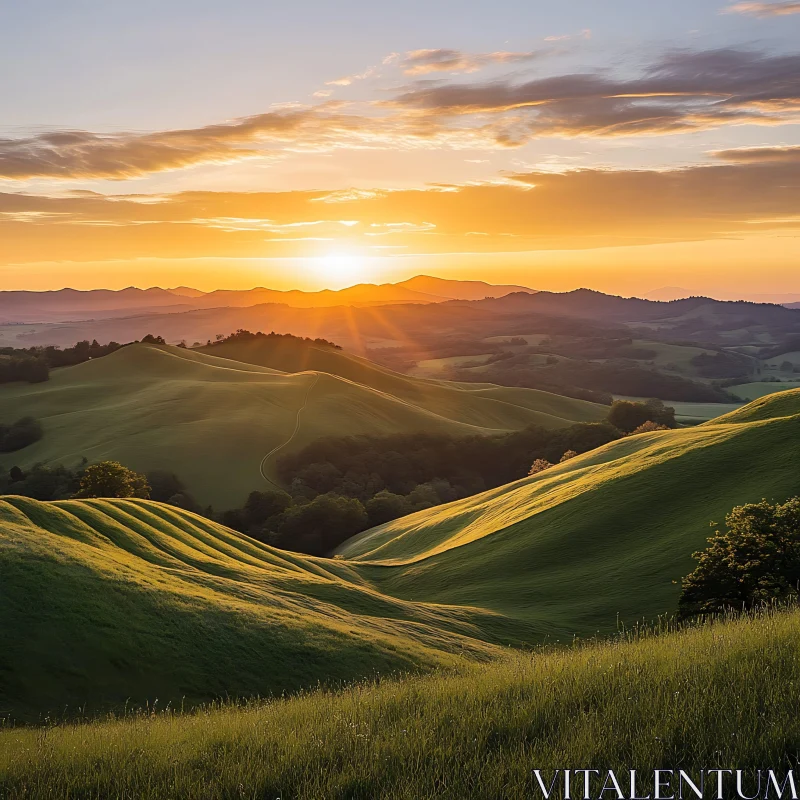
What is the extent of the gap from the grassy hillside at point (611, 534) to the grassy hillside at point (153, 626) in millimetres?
9514

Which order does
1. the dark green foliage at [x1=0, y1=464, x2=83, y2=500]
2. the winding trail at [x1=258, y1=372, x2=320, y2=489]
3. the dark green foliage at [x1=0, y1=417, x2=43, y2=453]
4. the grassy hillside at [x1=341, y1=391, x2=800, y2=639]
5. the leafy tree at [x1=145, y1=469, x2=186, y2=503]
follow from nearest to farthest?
1. the grassy hillside at [x1=341, y1=391, x2=800, y2=639]
2. the dark green foliage at [x1=0, y1=464, x2=83, y2=500]
3. the leafy tree at [x1=145, y1=469, x2=186, y2=503]
4. the winding trail at [x1=258, y1=372, x2=320, y2=489]
5. the dark green foliage at [x1=0, y1=417, x2=43, y2=453]

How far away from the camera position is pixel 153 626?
68.3 ft

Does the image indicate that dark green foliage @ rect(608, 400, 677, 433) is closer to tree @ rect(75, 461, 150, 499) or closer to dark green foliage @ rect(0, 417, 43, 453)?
tree @ rect(75, 461, 150, 499)

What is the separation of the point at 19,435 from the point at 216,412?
35449 millimetres

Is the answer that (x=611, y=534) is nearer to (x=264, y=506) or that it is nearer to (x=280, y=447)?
(x=264, y=506)

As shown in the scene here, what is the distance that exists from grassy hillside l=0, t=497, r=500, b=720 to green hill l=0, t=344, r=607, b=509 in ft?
257

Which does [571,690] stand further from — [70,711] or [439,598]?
[439,598]

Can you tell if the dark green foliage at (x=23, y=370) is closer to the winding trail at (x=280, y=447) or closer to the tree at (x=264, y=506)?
the winding trail at (x=280, y=447)

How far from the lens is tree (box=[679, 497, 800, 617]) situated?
24.5m

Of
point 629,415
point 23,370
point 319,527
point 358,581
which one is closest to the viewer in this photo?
point 358,581

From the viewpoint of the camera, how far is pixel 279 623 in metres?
23.2

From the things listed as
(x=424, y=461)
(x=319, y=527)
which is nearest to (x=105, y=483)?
(x=319, y=527)

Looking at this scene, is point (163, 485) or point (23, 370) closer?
point (163, 485)

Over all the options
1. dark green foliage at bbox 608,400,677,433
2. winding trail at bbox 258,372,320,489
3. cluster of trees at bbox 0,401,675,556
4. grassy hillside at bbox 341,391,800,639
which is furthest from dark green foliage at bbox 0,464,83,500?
dark green foliage at bbox 608,400,677,433
